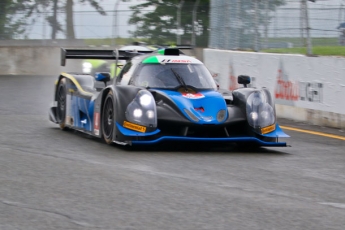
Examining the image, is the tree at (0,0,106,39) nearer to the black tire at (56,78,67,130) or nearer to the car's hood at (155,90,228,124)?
the black tire at (56,78,67,130)

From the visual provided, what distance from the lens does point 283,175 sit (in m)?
7.86

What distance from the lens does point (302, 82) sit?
551 inches

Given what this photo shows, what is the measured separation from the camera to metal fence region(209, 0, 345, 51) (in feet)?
47.4

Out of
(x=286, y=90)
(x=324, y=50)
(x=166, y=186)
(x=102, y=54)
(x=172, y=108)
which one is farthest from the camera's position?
(x=286, y=90)

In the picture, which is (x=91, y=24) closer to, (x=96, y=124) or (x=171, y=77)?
(x=96, y=124)

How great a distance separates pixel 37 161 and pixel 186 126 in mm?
1919

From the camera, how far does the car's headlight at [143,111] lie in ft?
30.9

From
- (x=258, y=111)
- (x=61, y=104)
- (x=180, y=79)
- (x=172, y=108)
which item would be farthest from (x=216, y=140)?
(x=61, y=104)

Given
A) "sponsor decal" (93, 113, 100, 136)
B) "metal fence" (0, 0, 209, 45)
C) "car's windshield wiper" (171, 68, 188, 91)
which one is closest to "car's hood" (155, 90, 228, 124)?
"car's windshield wiper" (171, 68, 188, 91)

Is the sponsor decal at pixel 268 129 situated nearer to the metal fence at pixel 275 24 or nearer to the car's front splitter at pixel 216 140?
the car's front splitter at pixel 216 140

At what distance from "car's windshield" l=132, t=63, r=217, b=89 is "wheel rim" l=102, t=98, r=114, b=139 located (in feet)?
1.59

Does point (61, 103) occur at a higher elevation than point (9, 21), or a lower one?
lower

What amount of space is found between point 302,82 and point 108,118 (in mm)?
5055

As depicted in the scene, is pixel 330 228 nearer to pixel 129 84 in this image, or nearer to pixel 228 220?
pixel 228 220
